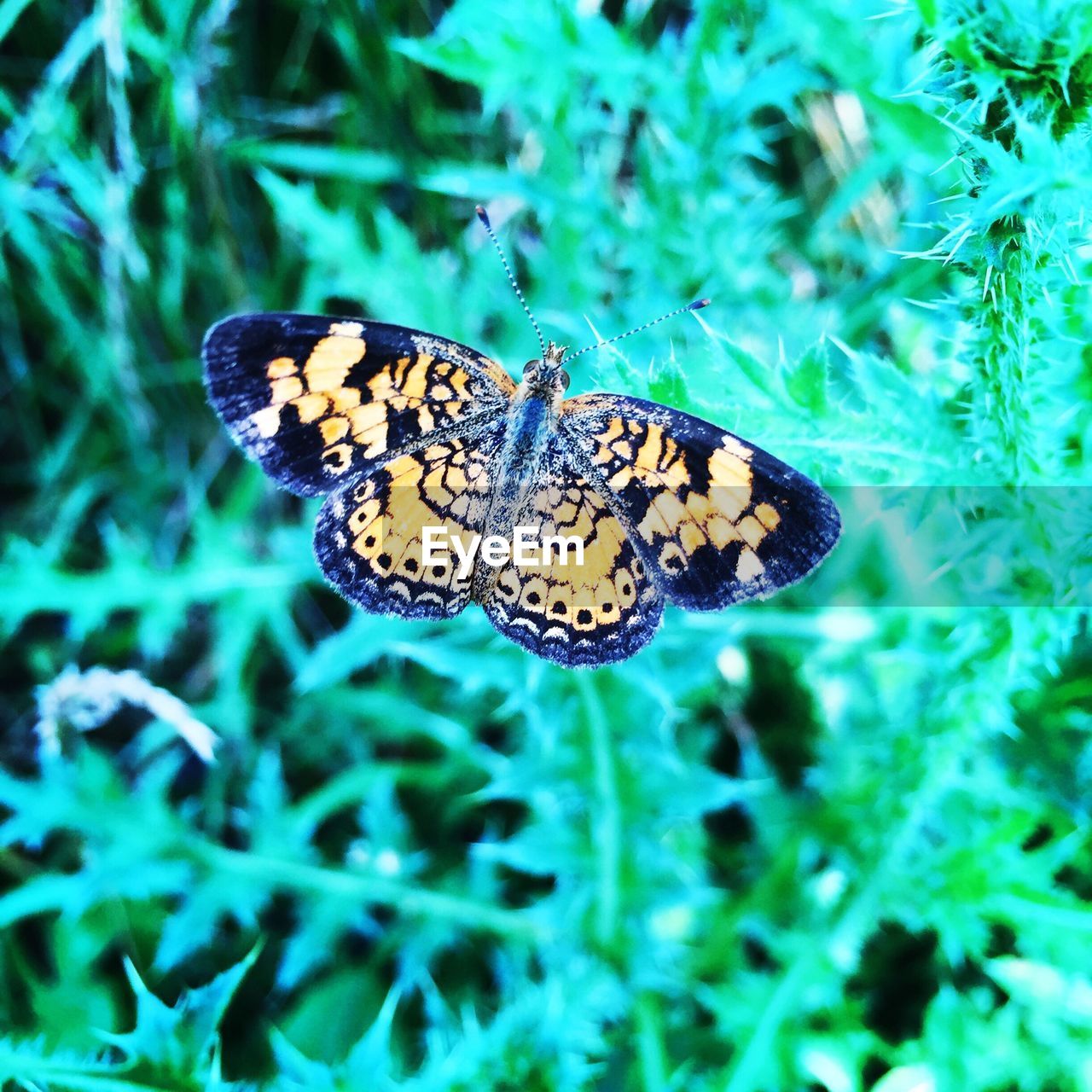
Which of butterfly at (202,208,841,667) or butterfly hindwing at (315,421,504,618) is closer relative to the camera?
butterfly at (202,208,841,667)

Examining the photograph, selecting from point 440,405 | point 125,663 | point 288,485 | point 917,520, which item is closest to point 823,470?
point 917,520

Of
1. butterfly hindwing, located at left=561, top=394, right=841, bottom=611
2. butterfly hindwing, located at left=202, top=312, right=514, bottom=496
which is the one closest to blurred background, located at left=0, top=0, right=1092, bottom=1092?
butterfly hindwing, located at left=561, top=394, right=841, bottom=611

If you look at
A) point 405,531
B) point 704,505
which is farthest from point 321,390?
point 704,505

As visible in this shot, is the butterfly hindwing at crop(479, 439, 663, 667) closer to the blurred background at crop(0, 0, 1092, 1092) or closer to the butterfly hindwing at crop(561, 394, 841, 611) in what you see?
the butterfly hindwing at crop(561, 394, 841, 611)

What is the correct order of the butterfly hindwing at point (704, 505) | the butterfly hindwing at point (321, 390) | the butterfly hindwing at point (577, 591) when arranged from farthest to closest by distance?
1. the butterfly hindwing at point (321, 390)
2. the butterfly hindwing at point (577, 591)
3. the butterfly hindwing at point (704, 505)

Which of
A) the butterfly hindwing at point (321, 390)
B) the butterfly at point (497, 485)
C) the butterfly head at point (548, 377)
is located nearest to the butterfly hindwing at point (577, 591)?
the butterfly at point (497, 485)

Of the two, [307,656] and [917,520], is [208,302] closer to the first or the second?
[307,656]

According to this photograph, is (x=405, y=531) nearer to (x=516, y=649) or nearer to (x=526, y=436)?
(x=526, y=436)

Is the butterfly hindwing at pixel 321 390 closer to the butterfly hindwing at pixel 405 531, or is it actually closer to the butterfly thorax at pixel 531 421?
the butterfly hindwing at pixel 405 531
